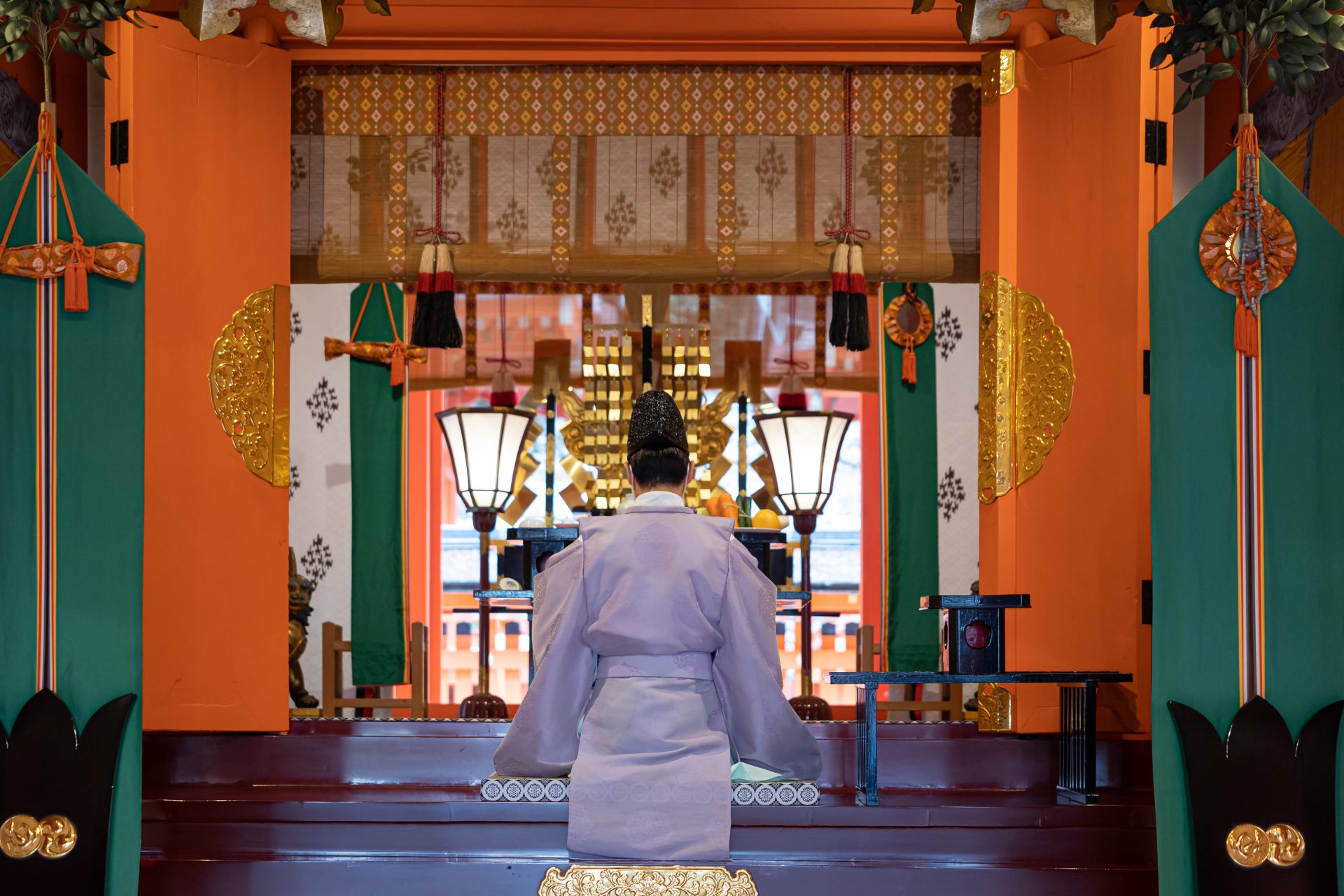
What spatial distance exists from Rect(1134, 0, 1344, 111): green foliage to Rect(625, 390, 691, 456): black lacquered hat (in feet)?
4.93

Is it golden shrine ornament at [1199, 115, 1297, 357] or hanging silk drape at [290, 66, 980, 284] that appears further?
hanging silk drape at [290, 66, 980, 284]

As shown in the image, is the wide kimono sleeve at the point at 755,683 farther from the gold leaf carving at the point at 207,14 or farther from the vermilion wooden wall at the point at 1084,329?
the vermilion wooden wall at the point at 1084,329

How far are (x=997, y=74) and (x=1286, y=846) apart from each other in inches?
108

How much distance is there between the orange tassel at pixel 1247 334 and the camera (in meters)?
2.97

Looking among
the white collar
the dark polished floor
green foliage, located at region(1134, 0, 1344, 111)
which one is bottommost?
the dark polished floor

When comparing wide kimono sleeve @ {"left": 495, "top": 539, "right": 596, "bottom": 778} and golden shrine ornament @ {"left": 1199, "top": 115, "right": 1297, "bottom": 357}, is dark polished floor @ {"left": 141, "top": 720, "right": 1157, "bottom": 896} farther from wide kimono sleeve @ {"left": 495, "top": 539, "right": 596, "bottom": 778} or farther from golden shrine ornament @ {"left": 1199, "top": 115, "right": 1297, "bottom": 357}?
golden shrine ornament @ {"left": 1199, "top": 115, "right": 1297, "bottom": 357}

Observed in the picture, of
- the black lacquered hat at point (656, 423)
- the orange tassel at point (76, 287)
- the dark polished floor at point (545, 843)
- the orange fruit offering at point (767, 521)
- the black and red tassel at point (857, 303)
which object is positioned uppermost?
the black and red tassel at point (857, 303)

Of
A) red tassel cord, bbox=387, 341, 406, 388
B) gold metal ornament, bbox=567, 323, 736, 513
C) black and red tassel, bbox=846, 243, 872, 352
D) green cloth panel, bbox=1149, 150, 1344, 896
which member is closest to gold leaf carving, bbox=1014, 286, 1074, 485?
black and red tassel, bbox=846, 243, 872, 352

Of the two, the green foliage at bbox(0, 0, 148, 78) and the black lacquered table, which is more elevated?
the green foliage at bbox(0, 0, 148, 78)

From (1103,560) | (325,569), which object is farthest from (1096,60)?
(325,569)

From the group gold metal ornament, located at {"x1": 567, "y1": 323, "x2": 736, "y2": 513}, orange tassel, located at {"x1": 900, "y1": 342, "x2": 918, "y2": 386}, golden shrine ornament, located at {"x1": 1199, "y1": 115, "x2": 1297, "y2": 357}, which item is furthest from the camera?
orange tassel, located at {"x1": 900, "y1": 342, "x2": 918, "y2": 386}

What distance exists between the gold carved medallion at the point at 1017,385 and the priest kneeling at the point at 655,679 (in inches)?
80.2

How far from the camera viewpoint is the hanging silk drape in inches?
191

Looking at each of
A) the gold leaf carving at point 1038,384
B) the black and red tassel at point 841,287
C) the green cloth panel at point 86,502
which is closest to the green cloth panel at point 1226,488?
the gold leaf carving at point 1038,384
